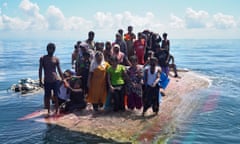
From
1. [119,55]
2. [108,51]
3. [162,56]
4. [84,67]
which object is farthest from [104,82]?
[162,56]

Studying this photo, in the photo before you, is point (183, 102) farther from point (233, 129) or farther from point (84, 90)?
point (84, 90)

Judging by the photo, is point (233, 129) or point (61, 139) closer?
point (61, 139)

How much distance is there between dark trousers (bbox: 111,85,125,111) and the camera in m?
9.65

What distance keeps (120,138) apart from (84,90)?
9.55 feet

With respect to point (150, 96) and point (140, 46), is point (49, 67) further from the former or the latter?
point (140, 46)

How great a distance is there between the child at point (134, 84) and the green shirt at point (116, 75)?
0.28 meters

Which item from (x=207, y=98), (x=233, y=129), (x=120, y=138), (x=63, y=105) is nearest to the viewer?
Answer: (x=120, y=138)

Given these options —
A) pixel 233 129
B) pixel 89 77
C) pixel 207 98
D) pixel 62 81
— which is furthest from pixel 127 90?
pixel 207 98

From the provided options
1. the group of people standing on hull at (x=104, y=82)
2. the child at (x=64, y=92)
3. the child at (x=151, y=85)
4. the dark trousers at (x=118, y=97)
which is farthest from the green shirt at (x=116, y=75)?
the child at (x=64, y=92)

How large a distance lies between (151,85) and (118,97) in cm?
110

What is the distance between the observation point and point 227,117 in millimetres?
10820

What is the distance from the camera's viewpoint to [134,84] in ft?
32.1

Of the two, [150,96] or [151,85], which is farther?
[150,96]

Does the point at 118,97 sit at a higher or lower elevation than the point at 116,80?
lower
